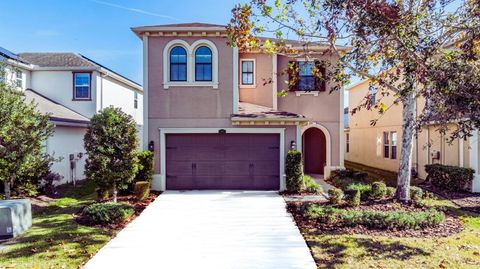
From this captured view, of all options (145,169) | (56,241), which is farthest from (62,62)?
(56,241)

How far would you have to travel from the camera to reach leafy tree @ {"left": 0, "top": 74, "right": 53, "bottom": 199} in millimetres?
9047

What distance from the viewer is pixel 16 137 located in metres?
9.26

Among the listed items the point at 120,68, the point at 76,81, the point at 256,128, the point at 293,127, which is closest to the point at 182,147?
the point at 256,128

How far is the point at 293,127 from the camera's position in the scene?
13.0 m

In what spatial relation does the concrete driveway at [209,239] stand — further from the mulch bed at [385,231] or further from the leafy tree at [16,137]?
the leafy tree at [16,137]

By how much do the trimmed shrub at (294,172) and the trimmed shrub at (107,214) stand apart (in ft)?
20.4

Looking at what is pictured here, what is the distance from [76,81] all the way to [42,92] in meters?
2.11

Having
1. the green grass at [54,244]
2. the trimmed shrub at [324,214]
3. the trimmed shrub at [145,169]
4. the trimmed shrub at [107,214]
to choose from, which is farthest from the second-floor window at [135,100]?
the trimmed shrub at [324,214]

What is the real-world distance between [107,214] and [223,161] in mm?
5683

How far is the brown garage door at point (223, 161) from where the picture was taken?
1308cm

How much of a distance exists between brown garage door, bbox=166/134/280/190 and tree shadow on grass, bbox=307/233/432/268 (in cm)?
611

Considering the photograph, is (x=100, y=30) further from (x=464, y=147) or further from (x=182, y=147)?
(x=464, y=147)

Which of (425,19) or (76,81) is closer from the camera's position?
(425,19)

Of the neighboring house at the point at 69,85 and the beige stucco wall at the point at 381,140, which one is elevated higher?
the neighboring house at the point at 69,85
